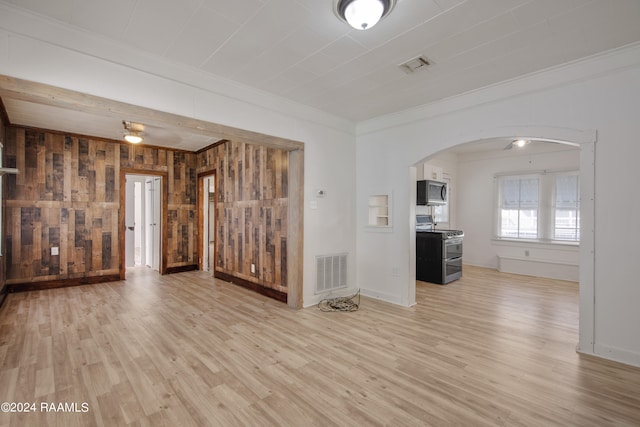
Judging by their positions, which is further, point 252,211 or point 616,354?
point 252,211

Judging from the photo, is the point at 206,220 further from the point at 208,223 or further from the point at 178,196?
the point at 178,196

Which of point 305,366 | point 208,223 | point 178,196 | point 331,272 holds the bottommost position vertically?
point 305,366

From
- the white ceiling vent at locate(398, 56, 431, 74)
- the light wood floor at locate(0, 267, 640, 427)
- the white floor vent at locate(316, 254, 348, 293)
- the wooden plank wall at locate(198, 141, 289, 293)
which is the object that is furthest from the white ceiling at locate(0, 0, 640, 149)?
the light wood floor at locate(0, 267, 640, 427)

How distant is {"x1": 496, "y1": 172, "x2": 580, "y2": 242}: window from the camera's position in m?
6.30

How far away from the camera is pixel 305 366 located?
2.60m

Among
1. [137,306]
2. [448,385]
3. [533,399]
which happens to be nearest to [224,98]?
[137,306]

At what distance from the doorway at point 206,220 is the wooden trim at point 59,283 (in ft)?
5.62

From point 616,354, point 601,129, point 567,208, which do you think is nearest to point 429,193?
point 567,208

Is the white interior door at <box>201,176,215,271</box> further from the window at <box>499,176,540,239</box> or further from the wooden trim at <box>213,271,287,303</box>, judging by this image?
the window at <box>499,176,540,239</box>

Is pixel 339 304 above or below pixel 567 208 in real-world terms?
below

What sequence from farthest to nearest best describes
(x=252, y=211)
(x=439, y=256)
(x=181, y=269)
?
1. (x=181, y=269)
2. (x=439, y=256)
3. (x=252, y=211)

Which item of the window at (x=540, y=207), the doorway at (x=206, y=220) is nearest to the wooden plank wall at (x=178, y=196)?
the doorway at (x=206, y=220)

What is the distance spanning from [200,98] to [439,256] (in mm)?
4871

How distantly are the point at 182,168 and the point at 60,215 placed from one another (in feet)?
7.88
